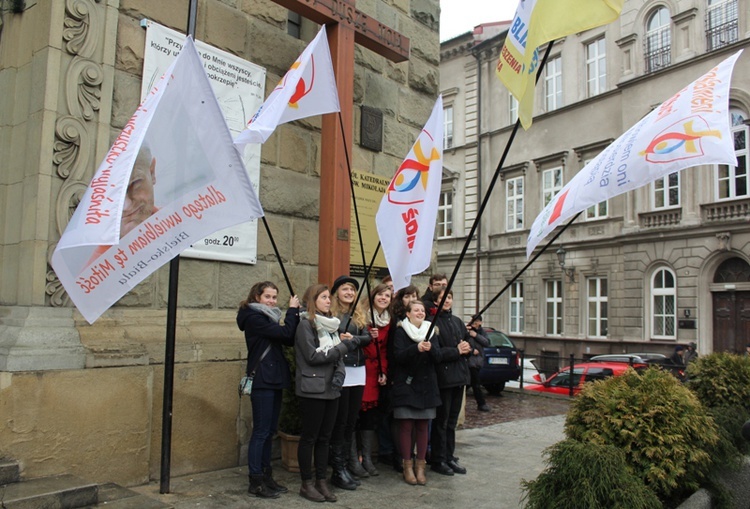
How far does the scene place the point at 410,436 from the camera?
6105mm

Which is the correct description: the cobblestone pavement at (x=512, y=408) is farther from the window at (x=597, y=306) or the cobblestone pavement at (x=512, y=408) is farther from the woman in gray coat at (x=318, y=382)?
the window at (x=597, y=306)

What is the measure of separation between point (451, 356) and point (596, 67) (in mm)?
26231

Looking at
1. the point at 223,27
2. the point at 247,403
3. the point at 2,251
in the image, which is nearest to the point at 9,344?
the point at 2,251

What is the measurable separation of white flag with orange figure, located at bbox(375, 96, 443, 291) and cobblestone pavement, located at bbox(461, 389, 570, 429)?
4.58 meters

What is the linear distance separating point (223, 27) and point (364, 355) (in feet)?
11.5

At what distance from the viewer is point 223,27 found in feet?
21.7

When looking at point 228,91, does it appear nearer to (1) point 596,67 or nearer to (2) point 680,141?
(2) point 680,141

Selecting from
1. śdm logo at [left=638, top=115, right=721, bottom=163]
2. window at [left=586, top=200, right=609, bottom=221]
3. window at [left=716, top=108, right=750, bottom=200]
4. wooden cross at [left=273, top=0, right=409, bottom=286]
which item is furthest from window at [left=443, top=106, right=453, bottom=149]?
śdm logo at [left=638, top=115, right=721, bottom=163]

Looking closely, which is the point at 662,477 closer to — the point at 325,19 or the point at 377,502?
the point at 377,502

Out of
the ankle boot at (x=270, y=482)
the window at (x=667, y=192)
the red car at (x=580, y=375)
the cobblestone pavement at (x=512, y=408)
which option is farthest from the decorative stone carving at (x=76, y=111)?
the window at (x=667, y=192)

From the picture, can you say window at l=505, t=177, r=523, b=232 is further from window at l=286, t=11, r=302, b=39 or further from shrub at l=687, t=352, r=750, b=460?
window at l=286, t=11, r=302, b=39

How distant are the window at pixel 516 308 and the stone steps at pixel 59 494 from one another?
28.0 metres

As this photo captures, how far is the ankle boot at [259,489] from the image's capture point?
5316 millimetres

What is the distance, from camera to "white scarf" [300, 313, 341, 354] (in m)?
5.49
